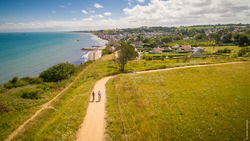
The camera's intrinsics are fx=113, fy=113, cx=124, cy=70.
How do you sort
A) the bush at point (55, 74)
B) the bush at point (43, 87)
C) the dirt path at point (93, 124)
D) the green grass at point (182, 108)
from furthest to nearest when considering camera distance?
1. the bush at point (55, 74)
2. the bush at point (43, 87)
3. the green grass at point (182, 108)
4. the dirt path at point (93, 124)

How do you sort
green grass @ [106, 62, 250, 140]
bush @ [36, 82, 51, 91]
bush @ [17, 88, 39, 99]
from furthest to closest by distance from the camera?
bush @ [36, 82, 51, 91], bush @ [17, 88, 39, 99], green grass @ [106, 62, 250, 140]

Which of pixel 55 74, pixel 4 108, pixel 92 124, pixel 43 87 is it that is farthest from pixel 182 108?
pixel 55 74

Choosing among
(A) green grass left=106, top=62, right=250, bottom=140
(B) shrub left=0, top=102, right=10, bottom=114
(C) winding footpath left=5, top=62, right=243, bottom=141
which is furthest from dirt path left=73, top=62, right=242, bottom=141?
(B) shrub left=0, top=102, right=10, bottom=114

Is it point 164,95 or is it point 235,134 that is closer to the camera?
point 235,134

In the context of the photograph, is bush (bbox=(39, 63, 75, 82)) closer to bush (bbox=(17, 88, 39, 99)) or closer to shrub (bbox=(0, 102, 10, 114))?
bush (bbox=(17, 88, 39, 99))

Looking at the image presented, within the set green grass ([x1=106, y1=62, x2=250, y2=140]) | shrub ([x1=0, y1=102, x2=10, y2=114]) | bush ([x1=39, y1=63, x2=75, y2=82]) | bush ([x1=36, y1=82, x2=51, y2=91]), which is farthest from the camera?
bush ([x1=39, y1=63, x2=75, y2=82])

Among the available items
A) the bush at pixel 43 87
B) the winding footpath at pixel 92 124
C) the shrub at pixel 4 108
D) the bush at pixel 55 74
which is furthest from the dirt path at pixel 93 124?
A: the bush at pixel 55 74

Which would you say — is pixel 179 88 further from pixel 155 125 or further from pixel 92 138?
pixel 92 138

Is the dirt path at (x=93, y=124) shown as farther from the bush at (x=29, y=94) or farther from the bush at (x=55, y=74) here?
the bush at (x=55, y=74)

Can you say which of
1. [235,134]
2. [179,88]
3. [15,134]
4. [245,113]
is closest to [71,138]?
[15,134]
